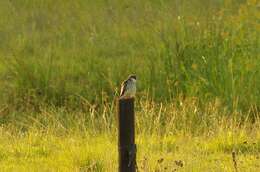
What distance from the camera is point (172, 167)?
Answer: 18.9ft

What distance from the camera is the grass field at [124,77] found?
6.49 metres

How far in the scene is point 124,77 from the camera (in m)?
10.5

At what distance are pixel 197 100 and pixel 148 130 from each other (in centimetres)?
168

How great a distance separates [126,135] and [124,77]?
6.34 meters

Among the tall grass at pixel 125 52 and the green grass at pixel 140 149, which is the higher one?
the tall grass at pixel 125 52

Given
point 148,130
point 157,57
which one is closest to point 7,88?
point 157,57

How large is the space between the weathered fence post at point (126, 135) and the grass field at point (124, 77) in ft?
4.27

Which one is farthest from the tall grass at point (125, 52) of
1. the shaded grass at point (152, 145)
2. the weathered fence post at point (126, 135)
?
the weathered fence post at point (126, 135)

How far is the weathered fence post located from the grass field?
1300 mm

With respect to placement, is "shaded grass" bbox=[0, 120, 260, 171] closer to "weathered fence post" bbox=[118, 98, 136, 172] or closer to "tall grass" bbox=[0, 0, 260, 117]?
"weathered fence post" bbox=[118, 98, 136, 172]

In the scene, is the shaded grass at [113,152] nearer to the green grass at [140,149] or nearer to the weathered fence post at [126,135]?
the green grass at [140,149]

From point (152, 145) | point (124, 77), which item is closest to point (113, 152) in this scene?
point (152, 145)

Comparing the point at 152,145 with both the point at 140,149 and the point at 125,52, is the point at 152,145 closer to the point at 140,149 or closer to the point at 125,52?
→ the point at 140,149

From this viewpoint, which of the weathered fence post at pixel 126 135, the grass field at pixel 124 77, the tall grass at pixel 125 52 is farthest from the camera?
the tall grass at pixel 125 52
